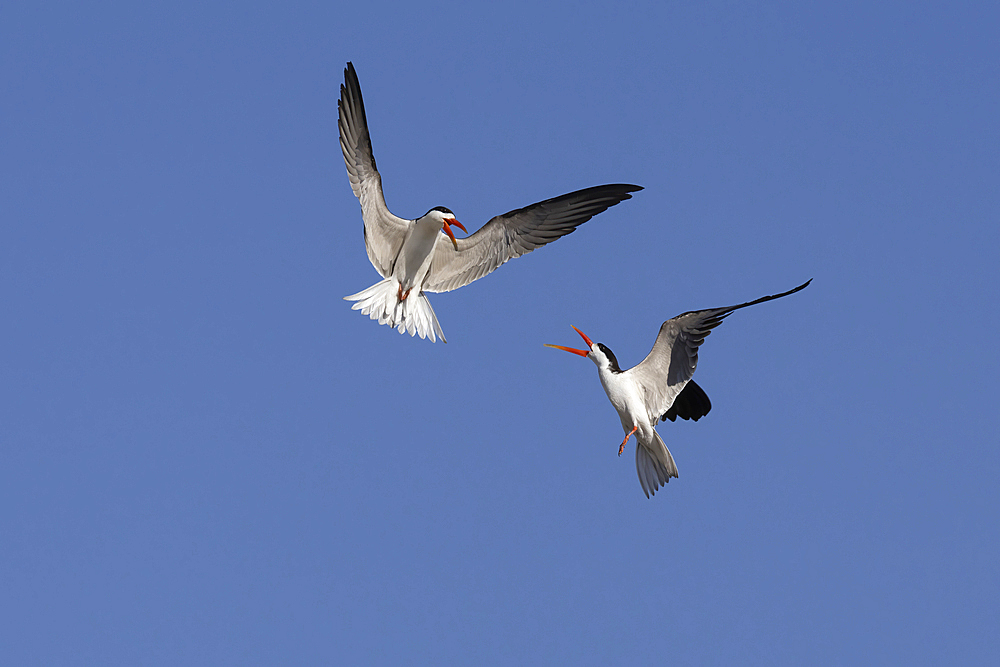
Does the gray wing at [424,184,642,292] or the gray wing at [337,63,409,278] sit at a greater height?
the gray wing at [337,63,409,278]

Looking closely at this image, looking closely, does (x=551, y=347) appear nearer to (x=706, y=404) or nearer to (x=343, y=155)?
(x=706, y=404)

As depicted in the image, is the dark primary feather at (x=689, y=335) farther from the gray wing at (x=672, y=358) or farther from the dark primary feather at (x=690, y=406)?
the dark primary feather at (x=690, y=406)

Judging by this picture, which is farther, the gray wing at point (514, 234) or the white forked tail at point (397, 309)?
the white forked tail at point (397, 309)

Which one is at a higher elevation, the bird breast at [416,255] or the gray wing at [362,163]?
the gray wing at [362,163]

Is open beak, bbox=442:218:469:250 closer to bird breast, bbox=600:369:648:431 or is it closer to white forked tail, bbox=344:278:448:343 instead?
white forked tail, bbox=344:278:448:343

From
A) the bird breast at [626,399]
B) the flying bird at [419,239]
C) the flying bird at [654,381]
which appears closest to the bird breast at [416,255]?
the flying bird at [419,239]

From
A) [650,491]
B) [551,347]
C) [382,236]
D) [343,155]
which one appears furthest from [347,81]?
[650,491]

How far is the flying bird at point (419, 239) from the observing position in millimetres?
11328

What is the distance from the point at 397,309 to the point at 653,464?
3076 millimetres

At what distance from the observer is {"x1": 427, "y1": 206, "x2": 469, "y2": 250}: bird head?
11344 mm

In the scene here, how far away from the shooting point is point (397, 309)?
11.7 m

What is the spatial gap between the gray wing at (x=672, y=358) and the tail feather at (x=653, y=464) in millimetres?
288

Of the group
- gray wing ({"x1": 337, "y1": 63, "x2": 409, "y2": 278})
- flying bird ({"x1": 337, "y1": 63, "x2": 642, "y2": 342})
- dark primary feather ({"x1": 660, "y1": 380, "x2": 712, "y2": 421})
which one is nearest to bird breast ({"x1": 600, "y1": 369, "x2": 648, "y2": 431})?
dark primary feather ({"x1": 660, "y1": 380, "x2": 712, "y2": 421})

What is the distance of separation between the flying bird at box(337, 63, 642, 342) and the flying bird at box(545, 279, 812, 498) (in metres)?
1.40
